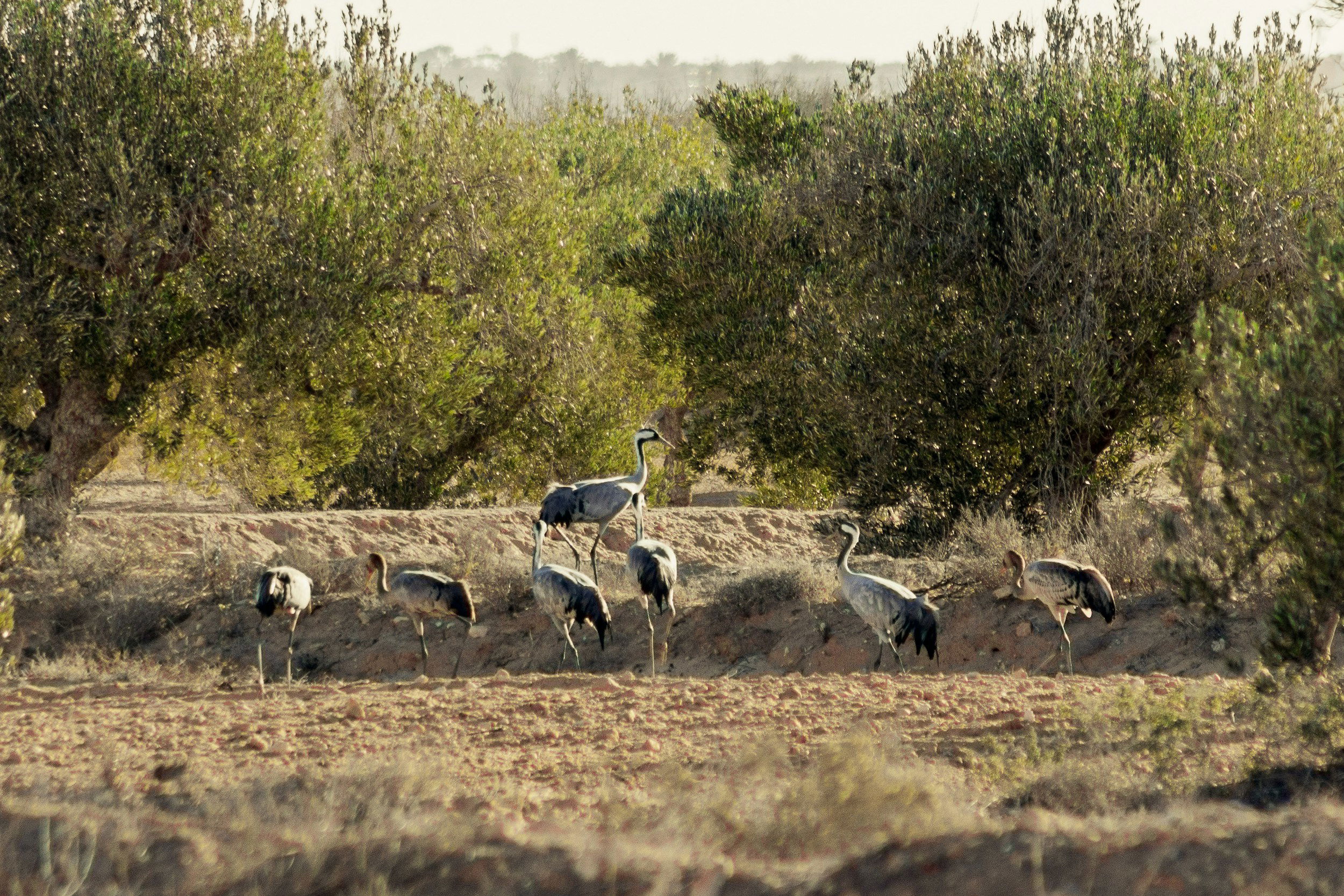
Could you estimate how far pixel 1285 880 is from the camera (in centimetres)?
401

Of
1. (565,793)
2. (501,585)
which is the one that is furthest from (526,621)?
(565,793)

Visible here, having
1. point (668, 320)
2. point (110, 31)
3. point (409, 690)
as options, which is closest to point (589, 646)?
point (409, 690)

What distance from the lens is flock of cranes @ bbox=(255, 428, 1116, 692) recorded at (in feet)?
36.0

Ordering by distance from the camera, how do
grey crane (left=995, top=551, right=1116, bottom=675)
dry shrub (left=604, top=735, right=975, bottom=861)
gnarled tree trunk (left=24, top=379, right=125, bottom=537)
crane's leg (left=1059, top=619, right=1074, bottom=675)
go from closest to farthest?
1. dry shrub (left=604, top=735, right=975, bottom=861)
2. grey crane (left=995, top=551, right=1116, bottom=675)
3. crane's leg (left=1059, top=619, right=1074, bottom=675)
4. gnarled tree trunk (left=24, top=379, right=125, bottom=537)

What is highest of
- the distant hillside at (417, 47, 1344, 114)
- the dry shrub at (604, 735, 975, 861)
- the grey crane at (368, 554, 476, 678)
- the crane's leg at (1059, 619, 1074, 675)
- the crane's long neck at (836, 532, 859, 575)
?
the distant hillside at (417, 47, 1344, 114)

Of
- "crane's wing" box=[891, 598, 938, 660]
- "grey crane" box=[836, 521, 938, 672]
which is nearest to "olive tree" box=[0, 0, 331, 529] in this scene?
"grey crane" box=[836, 521, 938, 672]

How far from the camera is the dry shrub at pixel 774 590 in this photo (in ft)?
46.8

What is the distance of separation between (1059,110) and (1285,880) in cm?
1196

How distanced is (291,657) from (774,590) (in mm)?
5359

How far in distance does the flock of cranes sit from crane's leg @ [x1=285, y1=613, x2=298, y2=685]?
0.04 m

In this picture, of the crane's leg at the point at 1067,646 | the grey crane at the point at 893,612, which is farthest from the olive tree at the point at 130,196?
the crane's leg at the point at 1067,646

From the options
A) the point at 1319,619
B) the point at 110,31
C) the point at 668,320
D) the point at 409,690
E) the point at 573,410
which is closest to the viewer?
the point at 1319,619

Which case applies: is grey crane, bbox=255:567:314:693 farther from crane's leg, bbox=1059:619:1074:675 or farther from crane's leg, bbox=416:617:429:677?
crane's leg, bbox=1059:619:1074:675

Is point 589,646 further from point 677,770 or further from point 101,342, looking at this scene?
point 677,770
